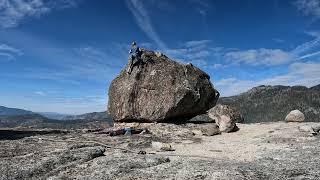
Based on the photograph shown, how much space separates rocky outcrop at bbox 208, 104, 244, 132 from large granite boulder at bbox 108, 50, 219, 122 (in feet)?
8.41

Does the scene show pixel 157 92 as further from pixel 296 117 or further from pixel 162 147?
pixel 296 117

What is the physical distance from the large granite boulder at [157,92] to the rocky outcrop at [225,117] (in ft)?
8.41

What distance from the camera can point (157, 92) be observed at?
44.0m

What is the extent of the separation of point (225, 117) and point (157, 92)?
25.2 feet

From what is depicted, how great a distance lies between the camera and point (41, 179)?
1973 centimetres

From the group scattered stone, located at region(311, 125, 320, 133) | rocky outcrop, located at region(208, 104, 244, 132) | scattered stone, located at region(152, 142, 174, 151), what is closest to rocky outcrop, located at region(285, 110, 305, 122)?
rocky outcrop, located at region(208, 104, 244, 132)

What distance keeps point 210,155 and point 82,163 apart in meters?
9.43

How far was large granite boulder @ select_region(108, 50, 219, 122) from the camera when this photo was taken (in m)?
43.5

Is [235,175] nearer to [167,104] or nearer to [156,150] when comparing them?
[156,150]

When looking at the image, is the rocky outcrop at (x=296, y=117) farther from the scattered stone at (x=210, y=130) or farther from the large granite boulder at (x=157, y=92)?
the scattered stone at (x=210, y=130)

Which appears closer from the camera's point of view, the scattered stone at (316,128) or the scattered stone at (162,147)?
the scattered stone at (162,147)

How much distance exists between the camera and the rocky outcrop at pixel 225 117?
41.1m

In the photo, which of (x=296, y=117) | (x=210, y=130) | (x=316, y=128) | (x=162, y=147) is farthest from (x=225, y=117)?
(x=162, y=147)

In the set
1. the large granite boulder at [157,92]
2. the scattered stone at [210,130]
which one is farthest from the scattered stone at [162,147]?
the large granite boulder at [157,92]
